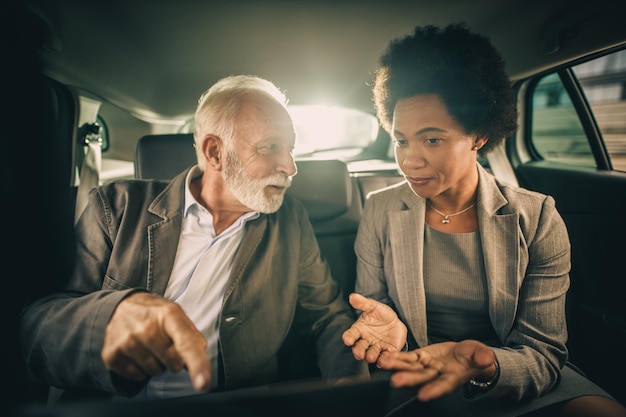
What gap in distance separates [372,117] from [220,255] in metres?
1.54

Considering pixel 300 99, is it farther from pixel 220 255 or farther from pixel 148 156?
pixel 220 255

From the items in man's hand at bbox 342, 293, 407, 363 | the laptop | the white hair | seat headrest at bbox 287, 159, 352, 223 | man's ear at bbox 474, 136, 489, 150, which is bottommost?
man's hand at bbox 342, 293, 407, 363

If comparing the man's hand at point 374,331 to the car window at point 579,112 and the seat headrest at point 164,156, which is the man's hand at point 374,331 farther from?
the car window at point 579,112

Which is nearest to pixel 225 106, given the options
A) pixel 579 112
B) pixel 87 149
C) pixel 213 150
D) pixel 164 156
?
pixel 213 150

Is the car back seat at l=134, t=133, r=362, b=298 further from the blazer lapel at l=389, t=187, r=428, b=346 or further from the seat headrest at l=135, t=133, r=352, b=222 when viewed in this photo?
the blazer lapel at l=389, t=187, r=428, b=346

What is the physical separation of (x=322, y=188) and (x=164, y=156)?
80cm

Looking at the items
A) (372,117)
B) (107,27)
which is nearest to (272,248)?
(107,27)

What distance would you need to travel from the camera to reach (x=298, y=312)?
1344mm

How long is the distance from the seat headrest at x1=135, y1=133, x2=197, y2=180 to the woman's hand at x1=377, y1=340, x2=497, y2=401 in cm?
129

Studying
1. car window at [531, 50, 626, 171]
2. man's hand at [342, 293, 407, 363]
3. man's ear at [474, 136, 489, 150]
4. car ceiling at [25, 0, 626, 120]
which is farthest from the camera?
car window at [531, 50, 626, 171]

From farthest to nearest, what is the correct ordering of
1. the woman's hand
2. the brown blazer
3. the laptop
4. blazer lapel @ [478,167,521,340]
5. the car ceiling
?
the car ceiling < blazer lapel @ [478,167,521,340] < the brown blazer < the woman's hand < the laptop

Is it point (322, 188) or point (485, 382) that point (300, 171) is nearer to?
point (322, 188)

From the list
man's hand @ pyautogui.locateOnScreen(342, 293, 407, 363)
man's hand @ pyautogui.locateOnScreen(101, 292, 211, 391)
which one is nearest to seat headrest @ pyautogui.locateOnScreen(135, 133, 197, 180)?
man's hand @ pyautogui.locateOnScreen(101, 292, 211, 391)

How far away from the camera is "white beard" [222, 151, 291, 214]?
1.20 m
